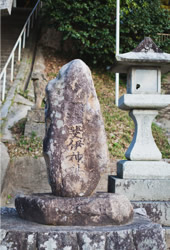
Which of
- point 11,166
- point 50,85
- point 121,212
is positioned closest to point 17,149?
point 11,166

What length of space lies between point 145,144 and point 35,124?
12.3 feet

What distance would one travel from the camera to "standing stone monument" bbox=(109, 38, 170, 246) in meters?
4.63

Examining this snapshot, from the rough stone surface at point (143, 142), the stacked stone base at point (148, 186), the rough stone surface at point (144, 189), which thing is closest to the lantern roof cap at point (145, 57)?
the rough stone surface at point (143, 142)

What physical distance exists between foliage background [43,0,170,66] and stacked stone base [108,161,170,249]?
304 inches

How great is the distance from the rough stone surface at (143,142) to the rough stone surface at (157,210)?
0.76 m

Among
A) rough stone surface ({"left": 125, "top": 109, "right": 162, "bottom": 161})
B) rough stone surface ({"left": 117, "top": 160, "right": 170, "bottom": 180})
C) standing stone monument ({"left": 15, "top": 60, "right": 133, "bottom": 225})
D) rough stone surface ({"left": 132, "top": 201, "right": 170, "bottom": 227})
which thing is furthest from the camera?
rough stone surface ({"left": 125, "top": 109, "right": 162, "bottom": 161})

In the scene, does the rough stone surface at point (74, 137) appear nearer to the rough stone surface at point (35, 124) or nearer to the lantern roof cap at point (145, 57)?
the lantern roof cap at point (145, 57)

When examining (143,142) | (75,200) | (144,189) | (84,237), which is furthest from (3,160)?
(84,237)

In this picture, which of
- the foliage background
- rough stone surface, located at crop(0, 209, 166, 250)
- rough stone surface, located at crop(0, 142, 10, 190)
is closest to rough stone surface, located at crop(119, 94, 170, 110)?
rough stone surface, located at crop(0, 209, 166, 250)

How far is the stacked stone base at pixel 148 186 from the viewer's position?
4.43 metres

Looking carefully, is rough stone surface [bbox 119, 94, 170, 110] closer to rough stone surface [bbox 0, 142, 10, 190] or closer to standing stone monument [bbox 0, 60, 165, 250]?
standing stone monument [bbox 0, 60, 165, 250]

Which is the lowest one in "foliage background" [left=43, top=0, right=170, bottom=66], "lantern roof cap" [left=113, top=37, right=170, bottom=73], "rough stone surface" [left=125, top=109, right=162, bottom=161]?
"rough stone surface" [left=125, top=109, right=162, bottom=161]

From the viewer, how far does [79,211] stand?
2791mm

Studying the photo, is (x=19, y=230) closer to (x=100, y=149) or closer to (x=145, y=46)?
(x=100, y=149)
